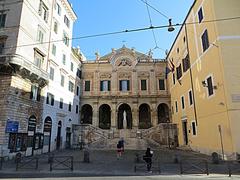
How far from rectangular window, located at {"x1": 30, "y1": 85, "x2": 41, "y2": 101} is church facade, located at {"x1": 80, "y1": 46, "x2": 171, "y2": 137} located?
1401 cm

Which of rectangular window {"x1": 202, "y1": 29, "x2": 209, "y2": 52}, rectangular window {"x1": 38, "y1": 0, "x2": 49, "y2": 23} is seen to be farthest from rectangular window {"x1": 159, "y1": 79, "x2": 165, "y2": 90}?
rectangular window {"x1": 38, "y1": 0, "x2": 49, "y2": 23}

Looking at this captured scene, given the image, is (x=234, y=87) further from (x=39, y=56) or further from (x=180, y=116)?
(x=39, y=56)

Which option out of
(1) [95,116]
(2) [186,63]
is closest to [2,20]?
Answer: (1) [95,116]

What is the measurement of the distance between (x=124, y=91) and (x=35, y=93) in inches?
690

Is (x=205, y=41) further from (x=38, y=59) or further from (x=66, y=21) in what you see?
(x=66, y=21)

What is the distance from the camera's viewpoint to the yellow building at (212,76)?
→ 52.4ft

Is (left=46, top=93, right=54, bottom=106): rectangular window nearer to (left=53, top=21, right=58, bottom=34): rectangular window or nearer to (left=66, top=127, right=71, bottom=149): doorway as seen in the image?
(left=66, top=127, right=71, bottom=149): doorway

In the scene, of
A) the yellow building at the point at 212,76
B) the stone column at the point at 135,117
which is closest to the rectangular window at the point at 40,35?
the yellow building at the point at 212,76

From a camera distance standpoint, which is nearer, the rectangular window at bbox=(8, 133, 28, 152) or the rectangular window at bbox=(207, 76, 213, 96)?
the rectangular window at bbox=(8, 133, 28, 152)

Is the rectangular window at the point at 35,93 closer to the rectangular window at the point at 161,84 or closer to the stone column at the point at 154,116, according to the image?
the stone column at the point at 154,116

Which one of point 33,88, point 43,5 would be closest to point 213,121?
point 33,88

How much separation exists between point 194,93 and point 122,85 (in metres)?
15.9

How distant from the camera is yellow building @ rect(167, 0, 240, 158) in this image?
15984mm

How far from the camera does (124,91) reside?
36.5 metres
